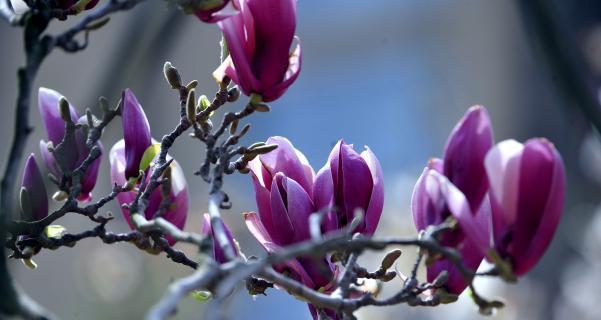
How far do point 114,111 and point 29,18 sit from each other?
15 cm

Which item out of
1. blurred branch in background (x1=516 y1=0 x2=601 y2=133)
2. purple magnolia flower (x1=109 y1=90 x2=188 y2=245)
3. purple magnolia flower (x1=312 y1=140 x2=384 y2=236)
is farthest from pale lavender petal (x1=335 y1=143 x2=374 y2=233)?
blurred branch in background (x1=516 y1=0 x2=601 y2=133)

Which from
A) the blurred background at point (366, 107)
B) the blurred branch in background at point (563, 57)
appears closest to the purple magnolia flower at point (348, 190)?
the blurred branch in background at point (563, 57)

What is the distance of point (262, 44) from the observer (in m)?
0.49

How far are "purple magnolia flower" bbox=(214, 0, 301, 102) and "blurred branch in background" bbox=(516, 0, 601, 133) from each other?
421mm

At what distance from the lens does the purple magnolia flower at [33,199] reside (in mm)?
544

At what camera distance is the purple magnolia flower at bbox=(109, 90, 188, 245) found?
1.78 feet

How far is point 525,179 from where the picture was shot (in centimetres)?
43

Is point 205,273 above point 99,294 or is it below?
above

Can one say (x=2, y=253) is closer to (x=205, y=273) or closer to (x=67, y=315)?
(x=205, y=273)

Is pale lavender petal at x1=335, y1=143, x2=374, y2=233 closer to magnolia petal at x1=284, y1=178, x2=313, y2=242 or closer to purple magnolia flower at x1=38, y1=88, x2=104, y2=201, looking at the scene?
magnolia petal at x1=284, y1=178, x2=313, y2=242

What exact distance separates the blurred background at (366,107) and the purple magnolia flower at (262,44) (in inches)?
34.6

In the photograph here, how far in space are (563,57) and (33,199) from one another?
678 millimetres

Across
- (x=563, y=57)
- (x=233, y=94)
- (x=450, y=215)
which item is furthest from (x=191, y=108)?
(x=563, y=57)

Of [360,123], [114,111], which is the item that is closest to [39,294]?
[360,123]
